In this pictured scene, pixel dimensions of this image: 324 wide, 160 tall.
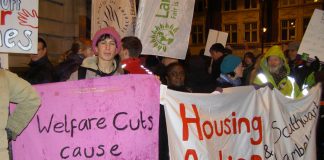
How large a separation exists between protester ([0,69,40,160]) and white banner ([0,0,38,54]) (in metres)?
0.95

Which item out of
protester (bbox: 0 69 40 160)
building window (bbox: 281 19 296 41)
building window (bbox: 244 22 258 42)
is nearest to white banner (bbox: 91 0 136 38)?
protester (bbox: 0 69 40 160)

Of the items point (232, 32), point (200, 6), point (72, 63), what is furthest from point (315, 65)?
point (200, 6)

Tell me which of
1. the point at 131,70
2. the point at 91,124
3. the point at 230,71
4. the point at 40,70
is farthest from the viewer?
the point at 230,71

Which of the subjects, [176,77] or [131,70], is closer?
[131,70]

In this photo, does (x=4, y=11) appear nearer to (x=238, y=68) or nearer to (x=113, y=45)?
(x=113, y=45)

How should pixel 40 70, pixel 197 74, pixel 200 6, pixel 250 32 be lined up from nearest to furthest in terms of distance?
pixel 40 70, pixel 197 74, pixel 250 32, pixel 200 6

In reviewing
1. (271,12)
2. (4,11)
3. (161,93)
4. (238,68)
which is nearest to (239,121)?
(238,68)

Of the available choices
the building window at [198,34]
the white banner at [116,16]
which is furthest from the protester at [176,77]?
the building window at [198,34]

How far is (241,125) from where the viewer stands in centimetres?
506

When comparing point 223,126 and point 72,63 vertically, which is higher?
point 72,63

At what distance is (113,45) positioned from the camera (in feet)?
13.8

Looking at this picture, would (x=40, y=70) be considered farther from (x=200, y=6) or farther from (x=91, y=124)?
(x=200, y=6)

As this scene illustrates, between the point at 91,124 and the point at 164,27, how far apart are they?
2527 mm

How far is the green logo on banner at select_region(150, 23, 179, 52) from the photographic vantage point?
5.97 metres
